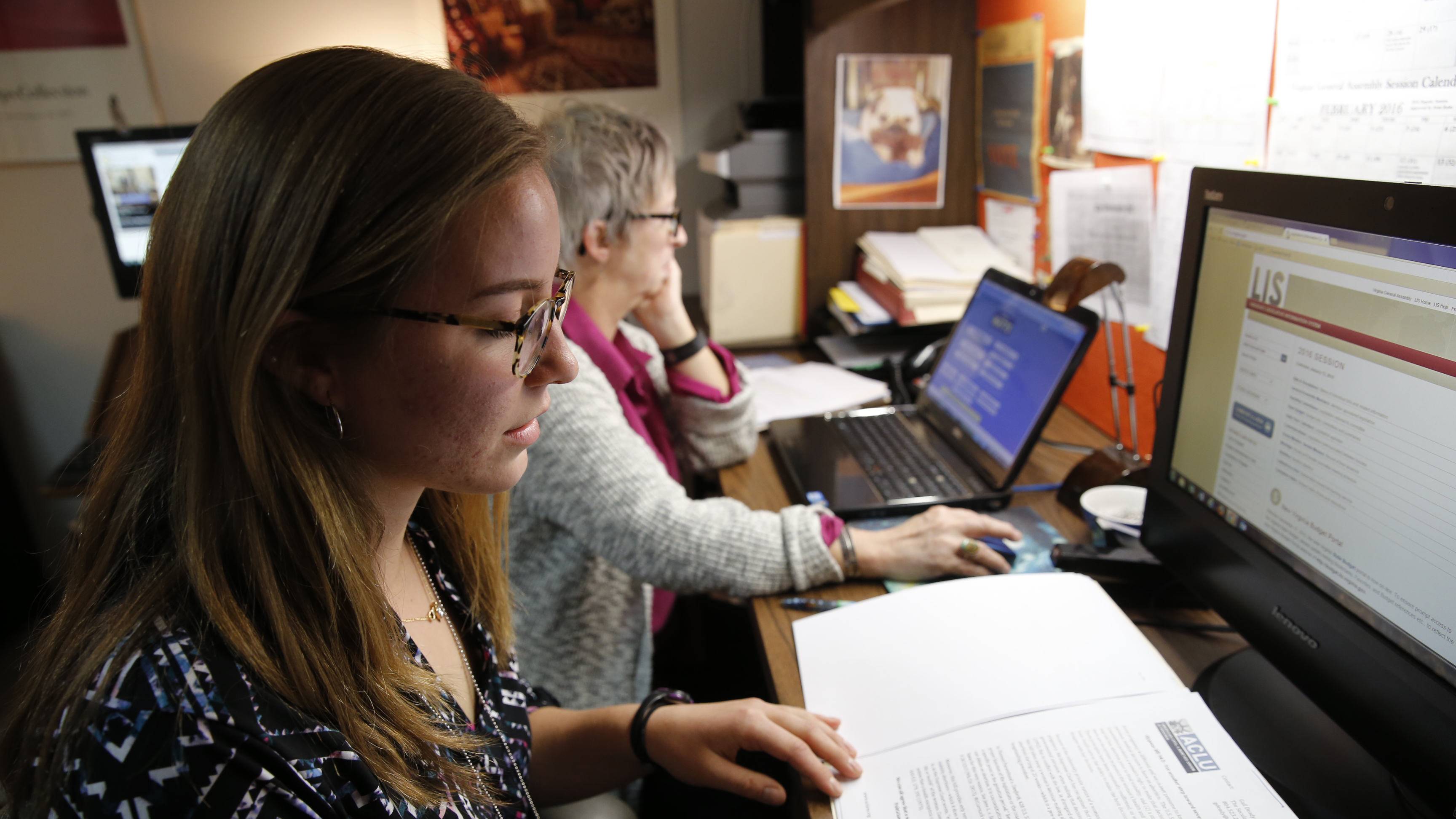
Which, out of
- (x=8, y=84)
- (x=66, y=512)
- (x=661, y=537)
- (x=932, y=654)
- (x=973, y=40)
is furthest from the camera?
(x=66, y=512)

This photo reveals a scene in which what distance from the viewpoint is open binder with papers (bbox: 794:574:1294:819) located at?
1.87 feet

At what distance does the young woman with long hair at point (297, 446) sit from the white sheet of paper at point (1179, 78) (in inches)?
34.2

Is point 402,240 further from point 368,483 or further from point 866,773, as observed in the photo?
point 866,773

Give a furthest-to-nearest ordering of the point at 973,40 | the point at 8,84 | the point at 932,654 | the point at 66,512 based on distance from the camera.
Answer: the point at 66,512 → the point at 8,84 → the point at 973,40 → the point at 932,654

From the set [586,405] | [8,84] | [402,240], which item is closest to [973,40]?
[586,405]

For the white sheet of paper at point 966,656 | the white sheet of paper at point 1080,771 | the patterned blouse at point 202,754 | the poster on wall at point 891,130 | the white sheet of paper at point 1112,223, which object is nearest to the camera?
the patterned blouse at point 202,754

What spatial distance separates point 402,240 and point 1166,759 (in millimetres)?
648

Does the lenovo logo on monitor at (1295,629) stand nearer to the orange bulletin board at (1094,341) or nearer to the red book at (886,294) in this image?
the orange bulletin board at (1094,341)

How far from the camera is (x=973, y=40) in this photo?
5.72 ft

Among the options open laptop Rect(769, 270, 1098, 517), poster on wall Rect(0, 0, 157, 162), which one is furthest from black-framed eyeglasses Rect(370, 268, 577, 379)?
poster on wall Rect(0, 0, 157, 162)

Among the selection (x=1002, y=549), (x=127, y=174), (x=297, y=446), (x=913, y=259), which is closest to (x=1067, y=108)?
(x=913, y=259)

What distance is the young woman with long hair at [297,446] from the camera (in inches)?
18.6

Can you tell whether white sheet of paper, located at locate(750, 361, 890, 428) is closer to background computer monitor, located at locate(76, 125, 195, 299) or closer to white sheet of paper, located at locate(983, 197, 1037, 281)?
white sheet of paper, located at locate(983, 197, 1037, 281)

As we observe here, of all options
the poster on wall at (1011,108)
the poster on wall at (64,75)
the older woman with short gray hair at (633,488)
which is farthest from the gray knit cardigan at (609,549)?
the poster on wall at (64,75)
